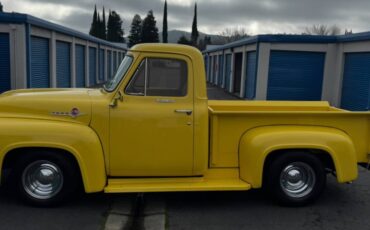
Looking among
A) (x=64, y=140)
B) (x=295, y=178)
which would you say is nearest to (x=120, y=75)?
(x=64, y=140)

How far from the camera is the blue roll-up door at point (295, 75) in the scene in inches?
767

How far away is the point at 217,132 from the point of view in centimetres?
558

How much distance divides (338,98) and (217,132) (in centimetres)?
1398

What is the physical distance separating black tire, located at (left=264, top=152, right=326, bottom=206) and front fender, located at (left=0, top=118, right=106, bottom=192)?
2267 mm

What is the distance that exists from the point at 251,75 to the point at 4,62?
486 inches

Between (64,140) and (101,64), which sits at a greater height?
(101,64)

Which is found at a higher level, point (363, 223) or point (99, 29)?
point (99, 29)

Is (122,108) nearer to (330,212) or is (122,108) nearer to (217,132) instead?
(217,132)

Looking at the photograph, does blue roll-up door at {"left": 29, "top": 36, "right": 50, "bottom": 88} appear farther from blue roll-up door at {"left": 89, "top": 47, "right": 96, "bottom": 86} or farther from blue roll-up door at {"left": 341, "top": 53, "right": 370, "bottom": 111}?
blue roll-up door at {"left": 341, "top": 53, "right": 370, "bottom": 111}

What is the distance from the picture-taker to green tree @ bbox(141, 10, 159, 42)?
77625mm

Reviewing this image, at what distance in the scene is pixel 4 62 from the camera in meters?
14.6

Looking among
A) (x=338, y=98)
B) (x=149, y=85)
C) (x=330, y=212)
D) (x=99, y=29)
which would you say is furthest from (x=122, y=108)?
(x=99, y=29)

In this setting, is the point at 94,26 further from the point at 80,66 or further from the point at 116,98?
the point at 116,98

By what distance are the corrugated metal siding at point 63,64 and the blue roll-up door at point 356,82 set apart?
44.0 feet
